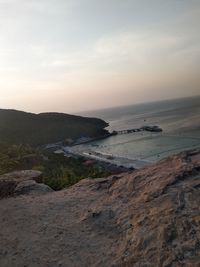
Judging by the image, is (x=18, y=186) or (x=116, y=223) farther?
(x=18, y=186)

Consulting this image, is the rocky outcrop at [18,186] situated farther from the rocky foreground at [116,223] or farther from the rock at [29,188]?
the rocky foreground at [116,223]

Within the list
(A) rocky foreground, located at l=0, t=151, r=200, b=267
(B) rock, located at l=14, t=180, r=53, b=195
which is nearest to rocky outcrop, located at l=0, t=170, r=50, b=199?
(B) rock, located at l=14, t=180, r=53, b=195

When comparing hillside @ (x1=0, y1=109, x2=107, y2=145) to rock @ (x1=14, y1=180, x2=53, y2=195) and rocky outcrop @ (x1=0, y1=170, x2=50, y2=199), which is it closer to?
rocky outcrop @ (x1=0, y1=170, x2=50, y2=199)

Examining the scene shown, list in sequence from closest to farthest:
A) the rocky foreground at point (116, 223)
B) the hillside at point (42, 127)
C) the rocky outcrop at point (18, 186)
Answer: the rocky foreground at point (116, 223) < the rocky outcrop at point (18, 186) < the hillside at point (42, 127)

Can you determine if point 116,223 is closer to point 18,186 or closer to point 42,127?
point 18,186

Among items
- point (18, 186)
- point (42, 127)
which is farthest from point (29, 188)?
point (42, 127)

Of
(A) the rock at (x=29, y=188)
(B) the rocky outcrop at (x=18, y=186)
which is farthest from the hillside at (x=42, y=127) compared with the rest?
(A) the rock at (x=29, y=188)

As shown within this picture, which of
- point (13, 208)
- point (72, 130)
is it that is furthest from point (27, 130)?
point (13, 208)
